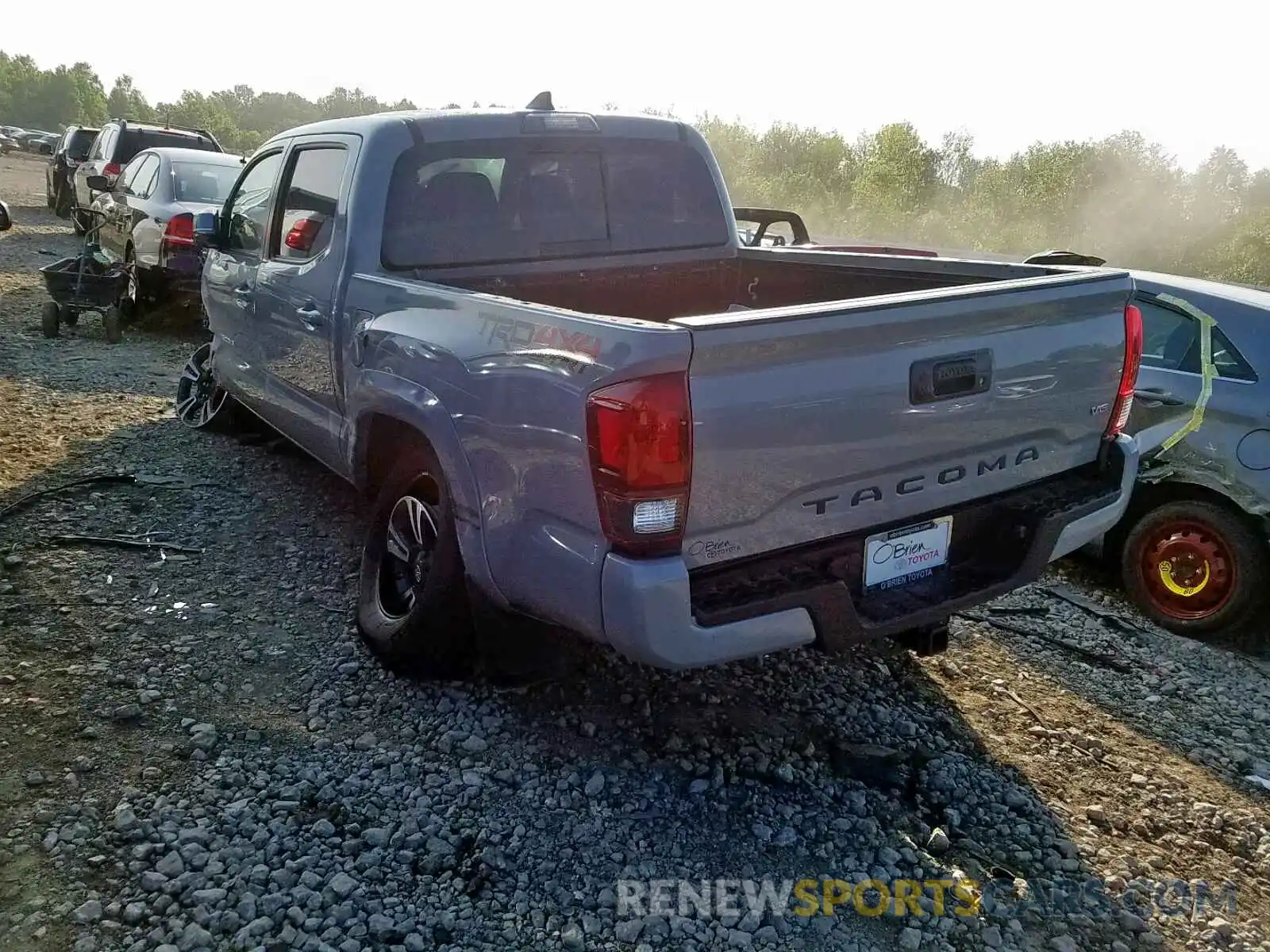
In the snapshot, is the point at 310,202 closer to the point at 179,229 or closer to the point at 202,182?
the point at 179,229

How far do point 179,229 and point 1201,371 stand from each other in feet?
27.9

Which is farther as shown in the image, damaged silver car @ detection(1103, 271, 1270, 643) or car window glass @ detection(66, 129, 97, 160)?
car window glass @ detection(66, 129, 97, 160)

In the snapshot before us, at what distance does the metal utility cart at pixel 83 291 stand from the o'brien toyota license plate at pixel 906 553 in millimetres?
8428

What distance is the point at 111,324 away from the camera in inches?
374

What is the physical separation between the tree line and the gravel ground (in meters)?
15.8

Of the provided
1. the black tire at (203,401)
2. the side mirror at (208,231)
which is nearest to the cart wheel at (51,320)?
the black tire at (203,401)

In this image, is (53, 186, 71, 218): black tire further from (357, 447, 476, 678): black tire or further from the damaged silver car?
the damaged silver car

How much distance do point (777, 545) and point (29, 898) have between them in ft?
7.11

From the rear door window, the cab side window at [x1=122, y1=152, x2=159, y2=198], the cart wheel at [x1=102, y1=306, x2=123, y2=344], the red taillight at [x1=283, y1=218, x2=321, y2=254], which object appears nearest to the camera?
the red taillight at [x1=283, y1=218, x2=321, y2=254]

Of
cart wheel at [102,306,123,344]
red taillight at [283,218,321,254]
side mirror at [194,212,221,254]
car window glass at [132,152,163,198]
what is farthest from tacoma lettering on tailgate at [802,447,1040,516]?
car window glass at [132,152,163,198]

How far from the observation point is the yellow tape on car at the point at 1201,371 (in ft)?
15.6

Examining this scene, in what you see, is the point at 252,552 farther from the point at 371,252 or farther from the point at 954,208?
the point at 954,208

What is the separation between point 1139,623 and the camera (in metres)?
4.85

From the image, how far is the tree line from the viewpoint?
2667 cm
